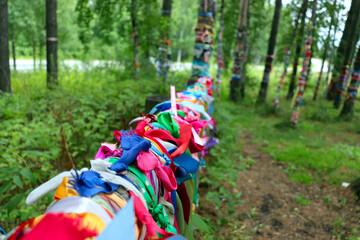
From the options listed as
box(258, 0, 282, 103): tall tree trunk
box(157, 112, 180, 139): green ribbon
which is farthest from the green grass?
box(157, 112, 180, 139): green ribbon

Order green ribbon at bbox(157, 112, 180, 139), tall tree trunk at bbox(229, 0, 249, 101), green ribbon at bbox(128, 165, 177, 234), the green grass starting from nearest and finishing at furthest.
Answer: green ribbon at bbox(128, 165, 177, 234), green ribbon at bbox(157, 112, 180, 139), the green grass, tall tree trunk at bbox(229, 0, 249, 101)

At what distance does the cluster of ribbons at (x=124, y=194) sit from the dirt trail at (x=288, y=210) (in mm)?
2364

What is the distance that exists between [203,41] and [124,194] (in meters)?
4.07

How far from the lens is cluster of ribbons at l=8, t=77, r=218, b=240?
554mm

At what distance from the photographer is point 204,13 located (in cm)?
453

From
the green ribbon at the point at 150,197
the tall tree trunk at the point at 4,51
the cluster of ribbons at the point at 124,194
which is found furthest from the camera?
the tall tree trunk at the point at 4,51

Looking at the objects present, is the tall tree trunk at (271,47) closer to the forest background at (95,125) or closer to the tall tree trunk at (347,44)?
the forest background at (95,125)

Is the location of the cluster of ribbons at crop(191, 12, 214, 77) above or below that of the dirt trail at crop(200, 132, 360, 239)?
above

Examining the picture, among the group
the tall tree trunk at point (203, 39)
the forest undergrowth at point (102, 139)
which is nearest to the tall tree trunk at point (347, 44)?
the forest undergrowth at point (102, 139)

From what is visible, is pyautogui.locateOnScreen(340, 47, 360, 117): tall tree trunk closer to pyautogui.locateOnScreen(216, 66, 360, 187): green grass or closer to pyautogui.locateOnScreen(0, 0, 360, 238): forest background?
pyautogui.locateOnScreen(216, 66, 360, 187): green grass

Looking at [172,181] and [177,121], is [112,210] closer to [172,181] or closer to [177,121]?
[172,181]

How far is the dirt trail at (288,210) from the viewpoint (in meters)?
3.46

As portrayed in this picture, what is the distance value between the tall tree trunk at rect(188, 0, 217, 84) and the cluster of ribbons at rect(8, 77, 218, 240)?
3080 millimetres

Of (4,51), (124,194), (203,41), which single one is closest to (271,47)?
(203,41)
